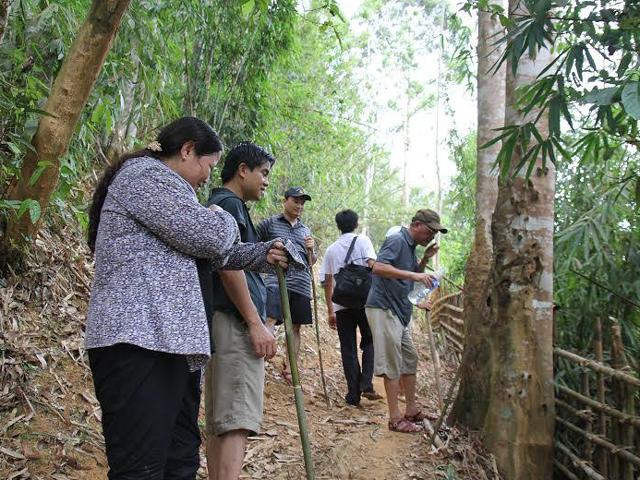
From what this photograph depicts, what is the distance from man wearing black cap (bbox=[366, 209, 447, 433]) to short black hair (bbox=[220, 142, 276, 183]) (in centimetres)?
183

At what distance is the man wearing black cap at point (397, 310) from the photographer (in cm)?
435

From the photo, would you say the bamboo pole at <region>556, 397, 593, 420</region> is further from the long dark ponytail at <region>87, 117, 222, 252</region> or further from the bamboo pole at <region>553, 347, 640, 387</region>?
the long dark ponytail at <region>87, 117, 222, 252</region>

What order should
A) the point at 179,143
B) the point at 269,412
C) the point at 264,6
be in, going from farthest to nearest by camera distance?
the point at 269,412
the point at 264,6
the point at 179,143

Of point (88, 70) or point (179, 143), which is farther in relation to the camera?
point (88, 70)

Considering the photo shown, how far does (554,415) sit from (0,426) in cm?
300

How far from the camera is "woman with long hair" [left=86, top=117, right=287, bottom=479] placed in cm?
180

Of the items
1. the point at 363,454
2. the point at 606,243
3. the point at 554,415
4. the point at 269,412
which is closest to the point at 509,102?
the point at 606,243

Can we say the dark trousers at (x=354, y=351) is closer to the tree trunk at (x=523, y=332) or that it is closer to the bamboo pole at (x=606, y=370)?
the tree trunk at (x=523, y=332)

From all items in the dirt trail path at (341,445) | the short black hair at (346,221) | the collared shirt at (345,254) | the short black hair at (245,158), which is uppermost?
the short black hair at (346,221)

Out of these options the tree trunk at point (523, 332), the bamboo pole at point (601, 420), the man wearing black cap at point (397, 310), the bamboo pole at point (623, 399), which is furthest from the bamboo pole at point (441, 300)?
the bamboo pole at point (623, 399)

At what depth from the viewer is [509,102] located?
12.6 ft

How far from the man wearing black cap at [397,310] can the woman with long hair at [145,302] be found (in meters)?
2.54

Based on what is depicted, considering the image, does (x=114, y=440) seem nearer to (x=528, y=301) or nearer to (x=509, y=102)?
(x=528, y=301)

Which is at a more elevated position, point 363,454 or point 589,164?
point 589,164
